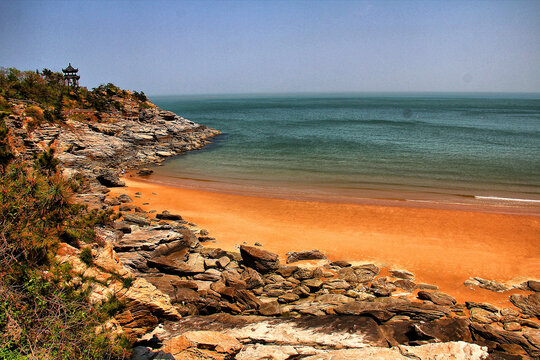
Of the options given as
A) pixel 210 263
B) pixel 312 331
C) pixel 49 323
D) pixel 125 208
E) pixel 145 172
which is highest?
pixel 49 323

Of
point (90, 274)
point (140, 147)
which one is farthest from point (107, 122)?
point (90, 274)

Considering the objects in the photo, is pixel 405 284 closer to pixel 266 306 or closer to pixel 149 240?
pixel 266 306

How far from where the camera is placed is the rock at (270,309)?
927cm

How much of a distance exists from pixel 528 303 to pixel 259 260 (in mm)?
9559

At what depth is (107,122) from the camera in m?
38.7

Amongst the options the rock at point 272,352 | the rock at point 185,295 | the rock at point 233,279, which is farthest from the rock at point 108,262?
the rock at point 233,279

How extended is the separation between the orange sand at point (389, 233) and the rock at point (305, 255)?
0.67 meters

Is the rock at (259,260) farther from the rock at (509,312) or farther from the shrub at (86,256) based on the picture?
the rock at (509,312)

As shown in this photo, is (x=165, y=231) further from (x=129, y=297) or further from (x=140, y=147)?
(x=140, y=147)

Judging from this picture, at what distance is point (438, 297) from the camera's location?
1090 cm

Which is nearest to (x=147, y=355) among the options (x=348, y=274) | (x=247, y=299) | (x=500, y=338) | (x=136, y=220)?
(x=247, y=299)

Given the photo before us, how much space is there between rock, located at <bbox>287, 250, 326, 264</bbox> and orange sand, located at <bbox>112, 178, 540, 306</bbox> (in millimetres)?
670

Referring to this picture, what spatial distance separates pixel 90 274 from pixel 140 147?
109 feet

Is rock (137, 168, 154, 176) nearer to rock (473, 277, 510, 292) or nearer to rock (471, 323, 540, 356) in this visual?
rock (473, 277, 510, 292)
